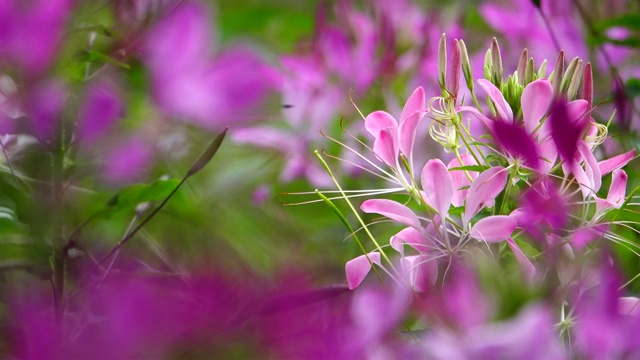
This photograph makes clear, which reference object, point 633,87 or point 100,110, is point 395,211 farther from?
point 633,87

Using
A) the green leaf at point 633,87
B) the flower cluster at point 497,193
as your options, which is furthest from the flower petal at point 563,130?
the green leaf at point 633,87

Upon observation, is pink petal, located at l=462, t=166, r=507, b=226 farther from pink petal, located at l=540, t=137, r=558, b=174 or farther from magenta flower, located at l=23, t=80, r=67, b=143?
magenta flower, located at l=23, t=80, r=67, b=143

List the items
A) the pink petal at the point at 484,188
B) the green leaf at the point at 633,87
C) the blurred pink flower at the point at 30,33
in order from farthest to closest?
the green leaf at the point at 633,87
the pink petal at the point at 484,188
the blurred pink flower at the point at 30,33

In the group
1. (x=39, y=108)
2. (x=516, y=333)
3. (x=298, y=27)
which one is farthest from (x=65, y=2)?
(x=298, y=27)

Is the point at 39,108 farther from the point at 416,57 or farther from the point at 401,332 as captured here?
the point at 416,57

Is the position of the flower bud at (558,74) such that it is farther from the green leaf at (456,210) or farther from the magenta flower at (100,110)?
the magenta flower at (100,110)

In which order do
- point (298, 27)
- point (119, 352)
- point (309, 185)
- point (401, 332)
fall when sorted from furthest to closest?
point (298, 27)
point (309, 185)
point (401, 332)
point (119, 352)

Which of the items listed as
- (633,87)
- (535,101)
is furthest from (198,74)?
(633,87)
